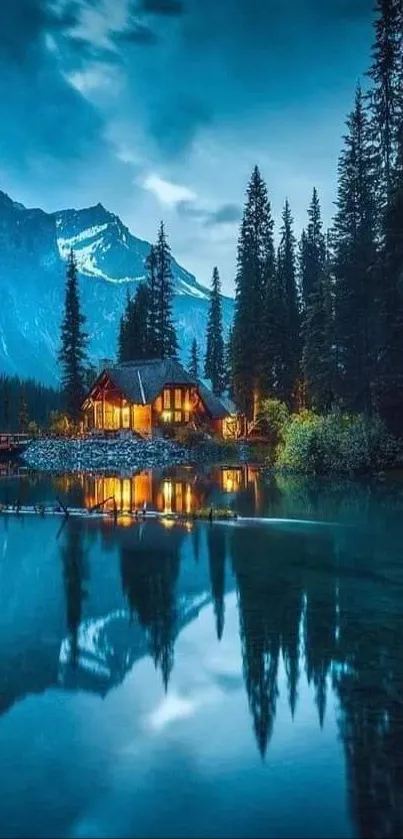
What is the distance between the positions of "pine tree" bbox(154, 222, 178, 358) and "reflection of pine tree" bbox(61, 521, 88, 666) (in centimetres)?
4838

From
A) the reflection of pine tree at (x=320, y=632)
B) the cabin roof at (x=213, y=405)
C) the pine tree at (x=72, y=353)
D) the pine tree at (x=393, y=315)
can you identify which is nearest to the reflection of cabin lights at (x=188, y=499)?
the pine tree at (x=393, y=315)

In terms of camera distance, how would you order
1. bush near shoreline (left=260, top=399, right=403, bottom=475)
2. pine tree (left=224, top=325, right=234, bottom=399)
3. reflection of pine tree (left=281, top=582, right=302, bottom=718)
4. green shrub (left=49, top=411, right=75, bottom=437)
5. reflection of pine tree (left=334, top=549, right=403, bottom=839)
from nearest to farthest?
reflection of pine tree (left=334, top=549, right=403, bottom=839)
reflection of pine tree (left=281, top=582, right=302, bottom=718)
bush near shoreline (left=260, top=399, right=403, bottom=475)
pine tree (left=224, top=325, right=234, bottom=399)
green shrub (left=49, top=411, right=75, bottom=437)

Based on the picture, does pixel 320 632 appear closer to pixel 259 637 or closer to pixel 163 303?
pixel 259 637

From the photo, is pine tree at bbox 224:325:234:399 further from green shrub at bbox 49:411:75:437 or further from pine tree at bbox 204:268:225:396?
green shrub at bbox 49:411:75:437

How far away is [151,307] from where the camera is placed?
69.8 m

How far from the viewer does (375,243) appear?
1484 inches

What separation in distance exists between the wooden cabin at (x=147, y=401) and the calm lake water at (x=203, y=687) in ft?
138

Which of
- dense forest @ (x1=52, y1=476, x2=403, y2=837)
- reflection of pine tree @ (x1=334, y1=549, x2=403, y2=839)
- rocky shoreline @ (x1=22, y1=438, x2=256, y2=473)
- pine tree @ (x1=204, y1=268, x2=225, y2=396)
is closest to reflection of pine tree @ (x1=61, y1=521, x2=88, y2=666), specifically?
dense forest @ (x1=52, y1=476, x2=403, y2=837)

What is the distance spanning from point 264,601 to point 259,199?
54141 mm

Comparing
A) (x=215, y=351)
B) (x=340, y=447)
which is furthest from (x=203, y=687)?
(x=215, y=351)

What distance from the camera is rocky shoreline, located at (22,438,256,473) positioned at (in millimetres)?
51812

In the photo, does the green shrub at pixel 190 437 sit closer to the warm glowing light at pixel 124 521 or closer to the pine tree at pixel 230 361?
the pine tree at pixel 230 361

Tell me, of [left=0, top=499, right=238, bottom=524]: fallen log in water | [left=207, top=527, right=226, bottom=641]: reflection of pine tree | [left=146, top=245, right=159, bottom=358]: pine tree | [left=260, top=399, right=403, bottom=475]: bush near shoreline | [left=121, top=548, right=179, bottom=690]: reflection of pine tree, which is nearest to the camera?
[left=121, top=548, right=179, bottom=690]: reflection of pine tree

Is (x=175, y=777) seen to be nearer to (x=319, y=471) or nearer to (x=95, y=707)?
(x=95, y=707)
